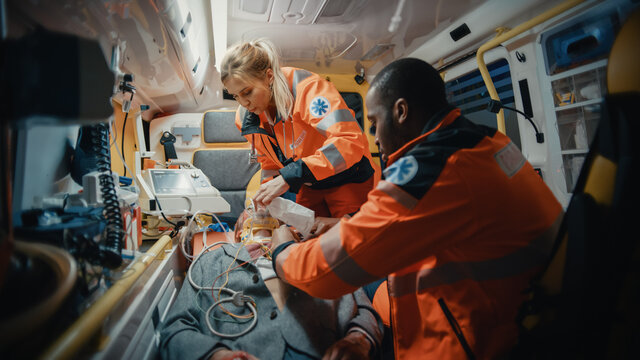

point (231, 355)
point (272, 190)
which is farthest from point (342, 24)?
point (231, 355)

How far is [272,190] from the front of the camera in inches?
68.9

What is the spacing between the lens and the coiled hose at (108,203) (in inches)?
40.5

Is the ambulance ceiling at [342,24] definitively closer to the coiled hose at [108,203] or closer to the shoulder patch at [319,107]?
the shoulder patch at [319,107]

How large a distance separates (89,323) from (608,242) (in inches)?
54.7

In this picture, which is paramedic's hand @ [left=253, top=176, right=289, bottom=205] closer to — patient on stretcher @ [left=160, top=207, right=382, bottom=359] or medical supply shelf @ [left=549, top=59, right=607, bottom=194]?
patient on stretcher @ [left=160, top=207, right=382, bottom=359]

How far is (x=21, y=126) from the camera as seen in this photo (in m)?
0.64

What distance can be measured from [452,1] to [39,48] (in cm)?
282

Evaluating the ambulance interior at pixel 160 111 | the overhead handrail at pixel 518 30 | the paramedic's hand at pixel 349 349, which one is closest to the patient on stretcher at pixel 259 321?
the paramedic's hand at pixel 349 349

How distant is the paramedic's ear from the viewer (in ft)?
3.74

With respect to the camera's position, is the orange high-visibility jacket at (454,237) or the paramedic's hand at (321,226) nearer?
the orange high-visibility jacket at (454,237)

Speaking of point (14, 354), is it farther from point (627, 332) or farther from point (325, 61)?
point (325, 61)

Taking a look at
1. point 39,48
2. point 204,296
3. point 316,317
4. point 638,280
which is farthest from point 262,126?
point 638,280

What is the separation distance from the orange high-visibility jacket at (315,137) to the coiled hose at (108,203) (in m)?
0.88

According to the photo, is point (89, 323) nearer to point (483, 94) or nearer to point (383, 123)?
point (383, 123)
